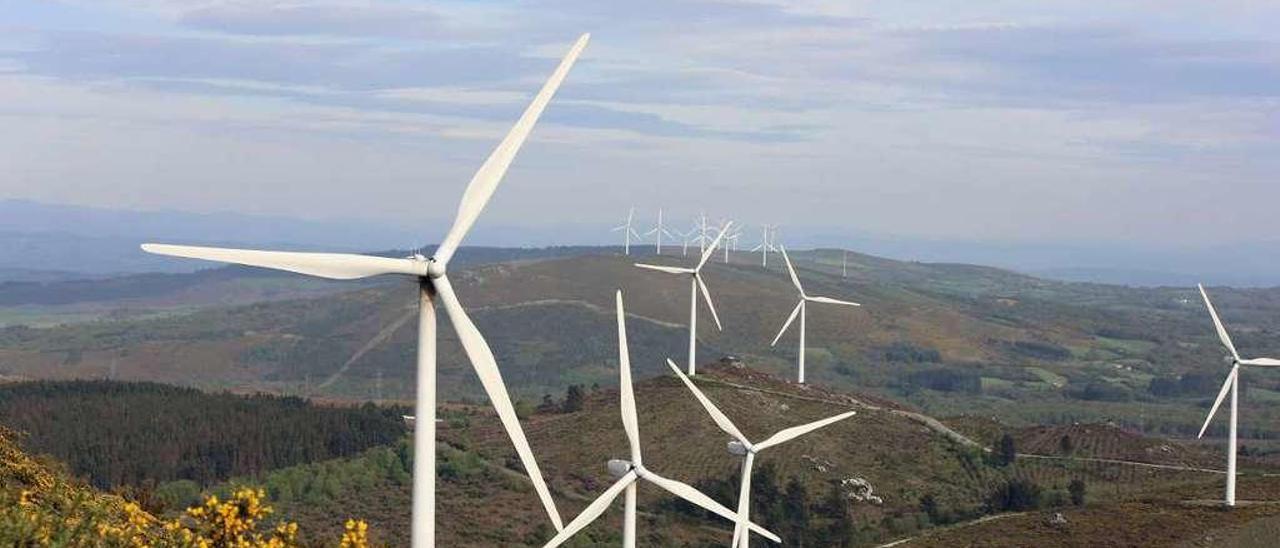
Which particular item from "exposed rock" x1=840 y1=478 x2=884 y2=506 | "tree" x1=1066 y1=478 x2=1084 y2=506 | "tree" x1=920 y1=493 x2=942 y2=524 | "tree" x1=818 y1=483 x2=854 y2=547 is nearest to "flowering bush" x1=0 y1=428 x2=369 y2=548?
"tree" x1=818 y1=483 x2=854 y2=547

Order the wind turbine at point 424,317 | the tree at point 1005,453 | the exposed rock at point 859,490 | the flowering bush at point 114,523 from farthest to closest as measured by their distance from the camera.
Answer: the tree at point 1005,453, the exposed rock at point 859,490, the wind turbine at point 424,317, the flowering bush at point 114,523

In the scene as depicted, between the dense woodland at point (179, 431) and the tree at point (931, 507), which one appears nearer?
the tree at point (931, 507)

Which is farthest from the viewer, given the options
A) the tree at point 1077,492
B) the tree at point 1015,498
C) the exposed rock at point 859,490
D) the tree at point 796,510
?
the exposed rock at point 859,490

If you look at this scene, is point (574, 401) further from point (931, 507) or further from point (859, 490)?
point (931, 507)

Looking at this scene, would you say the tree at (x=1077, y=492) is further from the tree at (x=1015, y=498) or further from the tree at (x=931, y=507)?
the tree at (x=931, y=507)

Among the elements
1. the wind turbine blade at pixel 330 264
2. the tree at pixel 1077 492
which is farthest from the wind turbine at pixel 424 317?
the tree at pixel 1077 492

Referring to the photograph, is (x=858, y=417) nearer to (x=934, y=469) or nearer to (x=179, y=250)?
(x=934, y=469)

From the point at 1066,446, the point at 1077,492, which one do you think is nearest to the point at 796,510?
the point at 1077,492
